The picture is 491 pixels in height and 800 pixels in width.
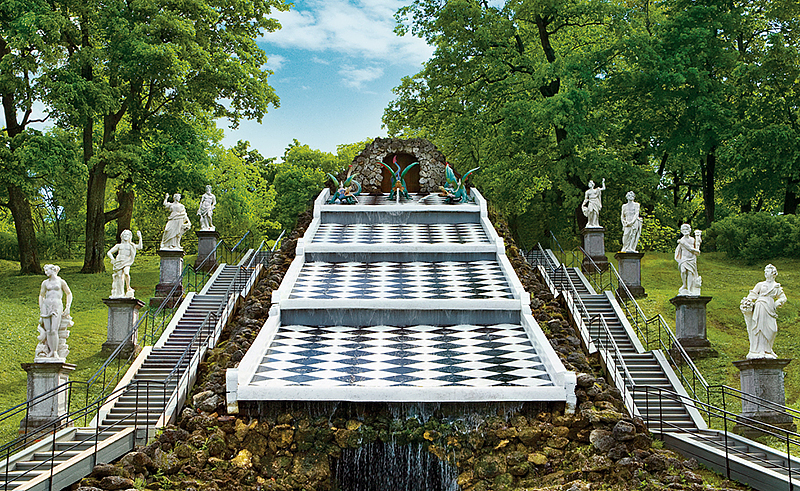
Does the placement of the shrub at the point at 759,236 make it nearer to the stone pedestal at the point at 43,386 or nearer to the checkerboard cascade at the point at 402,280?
the checkerboard cascade at the point at 402,280

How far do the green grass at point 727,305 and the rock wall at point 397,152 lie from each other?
8.47 m

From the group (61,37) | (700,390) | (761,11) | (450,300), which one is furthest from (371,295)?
(761,11)

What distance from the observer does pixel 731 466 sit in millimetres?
11094

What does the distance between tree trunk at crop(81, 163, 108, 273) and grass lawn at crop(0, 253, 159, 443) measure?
55cm

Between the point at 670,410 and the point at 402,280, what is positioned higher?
the point at 402,280

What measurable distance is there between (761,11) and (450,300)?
77.5ft

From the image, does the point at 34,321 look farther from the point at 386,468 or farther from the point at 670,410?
the point at 670,410

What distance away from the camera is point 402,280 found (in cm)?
1798

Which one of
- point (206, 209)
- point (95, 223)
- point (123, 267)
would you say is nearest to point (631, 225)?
point (206, 209)

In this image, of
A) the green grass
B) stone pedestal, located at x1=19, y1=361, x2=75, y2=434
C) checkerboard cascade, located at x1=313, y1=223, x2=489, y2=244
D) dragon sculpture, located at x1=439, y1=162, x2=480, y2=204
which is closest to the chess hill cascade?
stone pedestal, located at x1=19, y1=361, x2=75, y2=434

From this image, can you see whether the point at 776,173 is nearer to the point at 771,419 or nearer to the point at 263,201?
the point at 771,419

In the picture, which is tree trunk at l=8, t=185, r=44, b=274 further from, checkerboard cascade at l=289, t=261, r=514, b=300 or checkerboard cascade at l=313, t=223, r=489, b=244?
checkerboard cascade at l=289, t=261, r=514, b=300

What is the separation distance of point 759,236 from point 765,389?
46.9 ft

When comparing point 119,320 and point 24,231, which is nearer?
point 119,320
